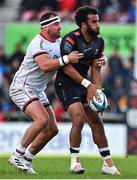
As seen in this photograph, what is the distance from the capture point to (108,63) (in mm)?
23141

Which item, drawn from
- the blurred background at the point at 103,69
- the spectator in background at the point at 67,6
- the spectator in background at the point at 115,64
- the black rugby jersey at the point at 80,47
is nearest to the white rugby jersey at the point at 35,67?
the black rugby jersey at the point at 80,47

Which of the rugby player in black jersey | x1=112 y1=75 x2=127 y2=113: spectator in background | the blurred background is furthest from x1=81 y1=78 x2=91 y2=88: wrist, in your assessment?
x1=112 y1=75 x2=127 y2=113: spectator in background

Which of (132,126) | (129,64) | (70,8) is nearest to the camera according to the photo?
(132,126)

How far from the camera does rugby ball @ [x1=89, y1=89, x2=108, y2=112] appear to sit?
40.1 ft

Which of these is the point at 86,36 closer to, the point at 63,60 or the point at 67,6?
the point at 63,60

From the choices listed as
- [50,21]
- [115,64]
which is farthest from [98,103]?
[115,64]

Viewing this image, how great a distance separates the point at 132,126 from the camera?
20.5 meters

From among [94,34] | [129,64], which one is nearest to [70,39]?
[94,34]

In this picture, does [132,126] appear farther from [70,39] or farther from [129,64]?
[70,39]

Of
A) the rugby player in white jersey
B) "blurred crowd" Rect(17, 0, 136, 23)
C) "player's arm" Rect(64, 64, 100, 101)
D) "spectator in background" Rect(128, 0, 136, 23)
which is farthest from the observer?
"blurred crowd" Rect(17, 0, 136, 23)

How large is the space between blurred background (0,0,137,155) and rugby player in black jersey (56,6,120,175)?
741cm

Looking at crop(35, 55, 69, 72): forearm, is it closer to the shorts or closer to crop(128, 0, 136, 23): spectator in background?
the shorts

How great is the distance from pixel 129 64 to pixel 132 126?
3354 mm

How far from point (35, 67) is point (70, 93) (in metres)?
0.67
